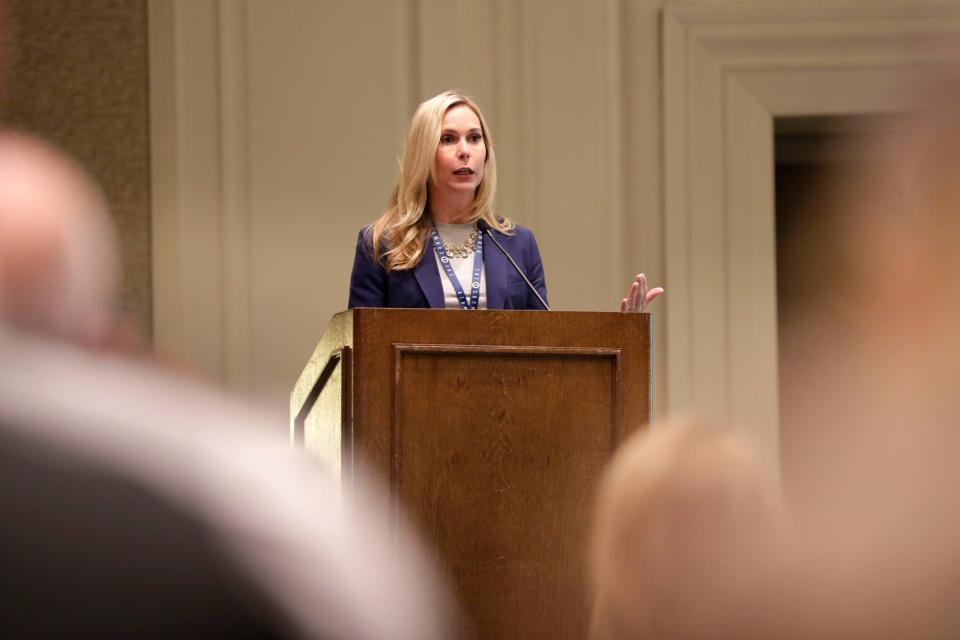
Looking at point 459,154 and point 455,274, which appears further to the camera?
point 459,154

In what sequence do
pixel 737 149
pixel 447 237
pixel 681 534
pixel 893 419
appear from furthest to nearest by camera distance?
pixel 737 149, pixel 447 237, pixel 893 419, pixel 681 534

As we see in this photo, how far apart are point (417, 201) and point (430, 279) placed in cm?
25

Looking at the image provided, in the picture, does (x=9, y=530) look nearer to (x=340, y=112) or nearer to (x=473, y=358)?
(x=473, y=358)

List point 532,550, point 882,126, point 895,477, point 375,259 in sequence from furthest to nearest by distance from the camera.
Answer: point 375,259, point 532,550, point 882,126, point 895,477

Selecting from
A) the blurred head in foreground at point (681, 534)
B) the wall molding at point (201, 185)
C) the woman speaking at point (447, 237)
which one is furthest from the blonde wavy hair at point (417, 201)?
the blurred head in foreground at point (681, 534)

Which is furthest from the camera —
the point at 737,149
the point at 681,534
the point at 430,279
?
the point at 737,149

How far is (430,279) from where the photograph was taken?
344 cm

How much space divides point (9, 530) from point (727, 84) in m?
5.71

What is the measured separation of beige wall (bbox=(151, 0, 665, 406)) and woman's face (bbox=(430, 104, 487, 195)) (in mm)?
2171

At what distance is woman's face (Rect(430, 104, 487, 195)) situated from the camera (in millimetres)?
3578

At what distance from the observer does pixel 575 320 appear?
9.45ft

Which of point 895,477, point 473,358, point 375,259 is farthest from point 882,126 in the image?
point 375,259

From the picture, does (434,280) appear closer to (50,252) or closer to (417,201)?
(417,201)

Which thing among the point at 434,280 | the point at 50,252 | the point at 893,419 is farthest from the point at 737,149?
the point at 50,252
